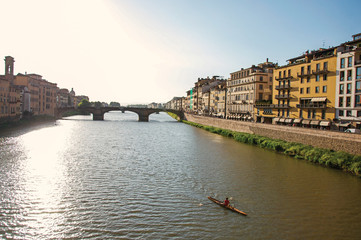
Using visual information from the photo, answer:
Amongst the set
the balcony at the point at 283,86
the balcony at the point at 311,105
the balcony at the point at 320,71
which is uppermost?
the balcony at the point at 320,71

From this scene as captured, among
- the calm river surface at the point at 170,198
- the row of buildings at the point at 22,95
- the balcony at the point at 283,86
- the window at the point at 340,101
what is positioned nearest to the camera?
the calm river surface at the point at 170,198

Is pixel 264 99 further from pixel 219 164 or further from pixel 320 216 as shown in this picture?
pixel 320 216

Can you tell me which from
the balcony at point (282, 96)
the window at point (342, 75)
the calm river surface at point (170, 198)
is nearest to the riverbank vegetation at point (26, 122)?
the calm river surface at point (170, 198)

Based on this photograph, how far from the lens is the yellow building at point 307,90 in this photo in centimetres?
3734

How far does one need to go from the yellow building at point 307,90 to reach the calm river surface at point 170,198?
1352 cm

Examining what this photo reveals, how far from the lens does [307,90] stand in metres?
42.0

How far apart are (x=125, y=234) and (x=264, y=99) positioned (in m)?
50.8

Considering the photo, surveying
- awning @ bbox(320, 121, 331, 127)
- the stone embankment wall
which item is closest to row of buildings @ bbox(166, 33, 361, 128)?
awning @ bbox(320, 121, 331, 127)

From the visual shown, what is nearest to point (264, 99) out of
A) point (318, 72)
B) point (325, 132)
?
point (318, 72)

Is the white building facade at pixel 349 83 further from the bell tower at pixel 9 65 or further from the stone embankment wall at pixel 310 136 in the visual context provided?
the bell tower at pixel 9 65

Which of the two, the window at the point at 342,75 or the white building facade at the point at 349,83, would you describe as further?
the window at the point at 342,75

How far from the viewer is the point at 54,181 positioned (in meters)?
20.4

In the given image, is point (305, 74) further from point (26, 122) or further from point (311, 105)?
point (26, 122)

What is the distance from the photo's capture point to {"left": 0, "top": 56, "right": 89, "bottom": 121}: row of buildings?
187ft
